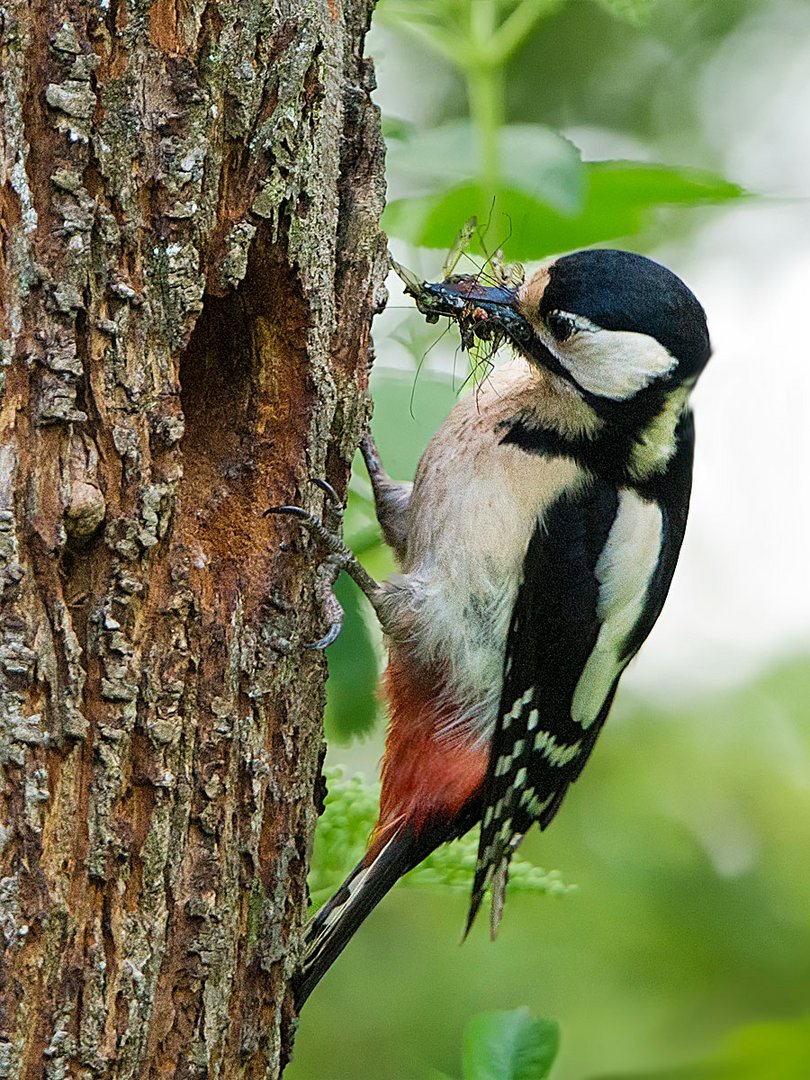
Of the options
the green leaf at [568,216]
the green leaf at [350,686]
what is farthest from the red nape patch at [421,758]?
the green leaf at [568,216]

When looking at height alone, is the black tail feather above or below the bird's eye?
below

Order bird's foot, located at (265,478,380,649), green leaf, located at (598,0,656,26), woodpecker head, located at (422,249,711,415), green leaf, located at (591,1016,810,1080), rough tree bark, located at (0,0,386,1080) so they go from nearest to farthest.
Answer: rough tree bark, located at (0,0,386,1080)
bird's foot, located at (265,478,380,649)
green leaf, located at (598,0,656,26)
woodpecker head, located at (422,249,711,415)
green leaf, located at (591,1016,810,1080)

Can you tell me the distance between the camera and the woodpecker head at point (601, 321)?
1847 millimetres

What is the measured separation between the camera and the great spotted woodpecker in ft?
6.22

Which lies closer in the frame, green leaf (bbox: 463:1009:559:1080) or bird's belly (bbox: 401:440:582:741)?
green leaf (bbox: 463:1009:559:1080)

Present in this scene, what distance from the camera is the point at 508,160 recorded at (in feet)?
5.33

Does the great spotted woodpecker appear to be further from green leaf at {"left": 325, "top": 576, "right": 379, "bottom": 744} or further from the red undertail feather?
green leaf at {"left": 325, "top": 576, "right": 379, "bottom": 744}

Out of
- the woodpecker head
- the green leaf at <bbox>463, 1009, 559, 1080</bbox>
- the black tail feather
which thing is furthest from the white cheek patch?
the green leaf at <bbox>463, 1009, 559, 1080</bbox>

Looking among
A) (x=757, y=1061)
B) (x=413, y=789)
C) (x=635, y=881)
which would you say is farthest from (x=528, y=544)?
(x=635, y=881)

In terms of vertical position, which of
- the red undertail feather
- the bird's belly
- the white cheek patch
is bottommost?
the red undertail feather

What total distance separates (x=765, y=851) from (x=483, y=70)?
2.60 m

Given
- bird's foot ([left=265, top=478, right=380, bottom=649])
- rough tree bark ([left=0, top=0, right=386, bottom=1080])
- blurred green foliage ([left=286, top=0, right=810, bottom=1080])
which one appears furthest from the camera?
blurred green foliage ([left=286, top=0, right=810, bottom=1080])

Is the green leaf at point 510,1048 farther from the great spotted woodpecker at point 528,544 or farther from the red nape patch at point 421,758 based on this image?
the red nape patch at point 421,758

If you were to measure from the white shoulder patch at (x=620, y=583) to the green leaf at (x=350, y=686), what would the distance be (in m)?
0.47
